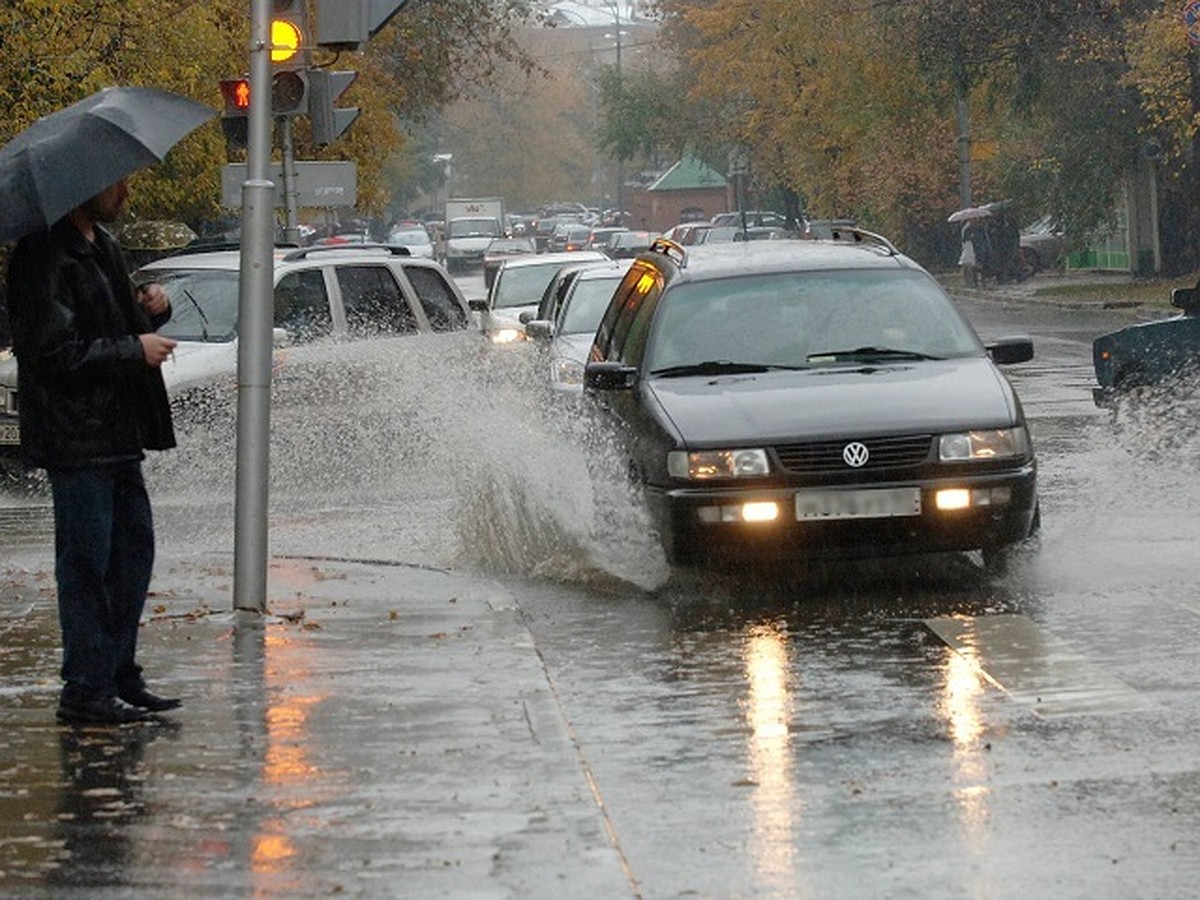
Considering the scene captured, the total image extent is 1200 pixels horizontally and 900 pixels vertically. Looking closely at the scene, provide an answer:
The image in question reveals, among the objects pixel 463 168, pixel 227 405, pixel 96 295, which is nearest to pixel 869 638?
pixel 96 295

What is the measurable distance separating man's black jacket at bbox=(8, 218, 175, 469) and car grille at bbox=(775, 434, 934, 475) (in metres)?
3.58

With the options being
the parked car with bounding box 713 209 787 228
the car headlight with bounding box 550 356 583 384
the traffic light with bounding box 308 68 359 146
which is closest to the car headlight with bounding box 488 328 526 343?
the car headlight with bounding box 550 356 583 384

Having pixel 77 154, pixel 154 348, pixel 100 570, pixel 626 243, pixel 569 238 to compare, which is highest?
pixel 569 238

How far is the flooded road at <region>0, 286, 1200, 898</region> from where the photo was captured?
6.44 m

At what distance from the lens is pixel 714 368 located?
12211 millimetres

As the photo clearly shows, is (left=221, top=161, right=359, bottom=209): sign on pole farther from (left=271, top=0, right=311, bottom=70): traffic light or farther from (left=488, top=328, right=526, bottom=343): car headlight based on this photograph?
(left=271, top=0, right=311, bottom=70): traffic light

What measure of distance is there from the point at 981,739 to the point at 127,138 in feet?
10.6

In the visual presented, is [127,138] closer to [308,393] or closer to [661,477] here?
[661,477]

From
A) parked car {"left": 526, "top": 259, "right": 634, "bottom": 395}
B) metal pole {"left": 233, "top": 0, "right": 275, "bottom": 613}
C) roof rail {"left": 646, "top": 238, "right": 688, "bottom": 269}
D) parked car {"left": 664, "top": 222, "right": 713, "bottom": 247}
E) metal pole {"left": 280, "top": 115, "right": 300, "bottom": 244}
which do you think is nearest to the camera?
metal pole {"left": 233, "top": 0, "right": 275, "bottom": 613}

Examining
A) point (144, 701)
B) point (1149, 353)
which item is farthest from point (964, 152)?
point (144, 701)

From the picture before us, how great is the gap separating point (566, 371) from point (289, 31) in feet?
27.8

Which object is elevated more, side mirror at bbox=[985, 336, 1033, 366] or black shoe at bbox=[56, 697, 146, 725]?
side mirror at bbox=[985, 336, 1033, 366]

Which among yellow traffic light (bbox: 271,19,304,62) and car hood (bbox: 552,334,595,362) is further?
car hood (bbox: 552,334,595,362)

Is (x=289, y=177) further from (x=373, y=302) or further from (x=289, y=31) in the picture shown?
(x=289, y=31)
